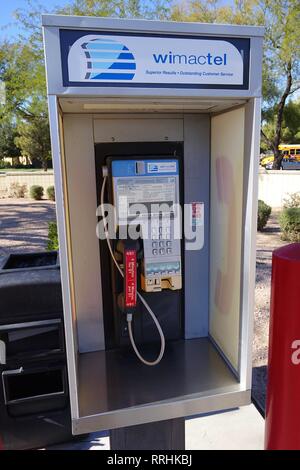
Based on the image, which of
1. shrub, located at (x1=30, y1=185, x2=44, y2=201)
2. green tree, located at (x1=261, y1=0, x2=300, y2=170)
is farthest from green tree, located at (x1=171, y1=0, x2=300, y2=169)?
shrub, located at (x1=30, y1=185, x2=44, y2=201)

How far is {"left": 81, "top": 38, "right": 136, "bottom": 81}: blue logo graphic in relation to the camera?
1229 millimetres

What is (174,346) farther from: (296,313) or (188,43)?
(188,43)

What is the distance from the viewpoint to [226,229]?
1.74 m

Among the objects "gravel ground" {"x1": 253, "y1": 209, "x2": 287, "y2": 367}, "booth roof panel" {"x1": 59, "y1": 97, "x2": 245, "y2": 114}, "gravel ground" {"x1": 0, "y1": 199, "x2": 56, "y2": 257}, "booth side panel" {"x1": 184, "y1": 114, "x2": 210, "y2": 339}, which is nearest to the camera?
"booth roof panel" {"x1": 59, "y1": 97, "x2": 245, "y2": 114}

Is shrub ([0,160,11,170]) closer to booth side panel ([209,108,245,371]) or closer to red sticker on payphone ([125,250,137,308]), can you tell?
booth side panel ([209,108,245,371])

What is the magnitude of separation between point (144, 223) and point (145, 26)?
71cm

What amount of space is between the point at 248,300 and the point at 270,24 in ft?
37.6

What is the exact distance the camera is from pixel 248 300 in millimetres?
1494

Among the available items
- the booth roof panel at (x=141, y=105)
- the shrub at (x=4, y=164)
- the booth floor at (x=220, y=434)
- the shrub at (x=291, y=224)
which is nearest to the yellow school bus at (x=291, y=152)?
the shrub at (x=4, y=164)

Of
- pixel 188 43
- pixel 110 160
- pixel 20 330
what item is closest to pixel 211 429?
pixel 20 330

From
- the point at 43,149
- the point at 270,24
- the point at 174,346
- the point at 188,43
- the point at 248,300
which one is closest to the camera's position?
the point at 188,43

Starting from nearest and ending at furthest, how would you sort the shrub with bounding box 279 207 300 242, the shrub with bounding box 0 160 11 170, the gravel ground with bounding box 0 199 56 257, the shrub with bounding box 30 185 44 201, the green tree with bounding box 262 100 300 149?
1. the shrub with bounding box 279 207 300 242
2. the gravel ground with bounding box 0 199 56 257
3. the shrub with bounding box 30 185 44 201
4. the green tree with bounding box 262 100 300 149
5. the shrub with bounding box 0 160 11 170
